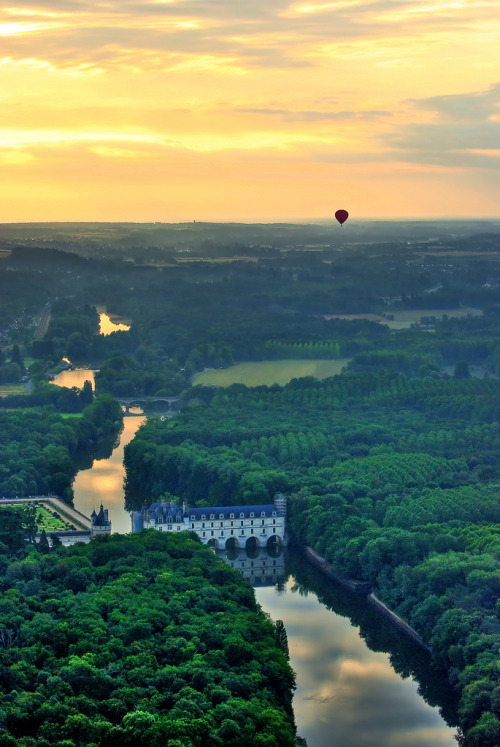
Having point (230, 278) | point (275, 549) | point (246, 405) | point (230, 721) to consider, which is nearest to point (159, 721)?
point (230, 721)

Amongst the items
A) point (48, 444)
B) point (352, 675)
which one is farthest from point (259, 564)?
point (48, 444)

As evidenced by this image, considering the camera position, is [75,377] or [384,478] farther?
[75,377]

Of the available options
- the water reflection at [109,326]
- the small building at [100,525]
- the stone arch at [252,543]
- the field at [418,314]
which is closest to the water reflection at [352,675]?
the stone arch at [252,543]

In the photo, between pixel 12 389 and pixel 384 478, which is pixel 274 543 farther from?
pixel 12 389

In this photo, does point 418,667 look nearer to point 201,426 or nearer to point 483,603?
point 483,603

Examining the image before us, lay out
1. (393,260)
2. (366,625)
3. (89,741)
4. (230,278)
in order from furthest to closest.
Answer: (393,260), (230,278), (366,625), (89,741)

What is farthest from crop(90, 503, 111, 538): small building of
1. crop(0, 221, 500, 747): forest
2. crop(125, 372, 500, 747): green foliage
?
crop(125, 372, 500, 747): green foliage

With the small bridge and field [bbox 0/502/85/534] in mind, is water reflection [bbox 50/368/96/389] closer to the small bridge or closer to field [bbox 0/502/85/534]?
the small bridge
